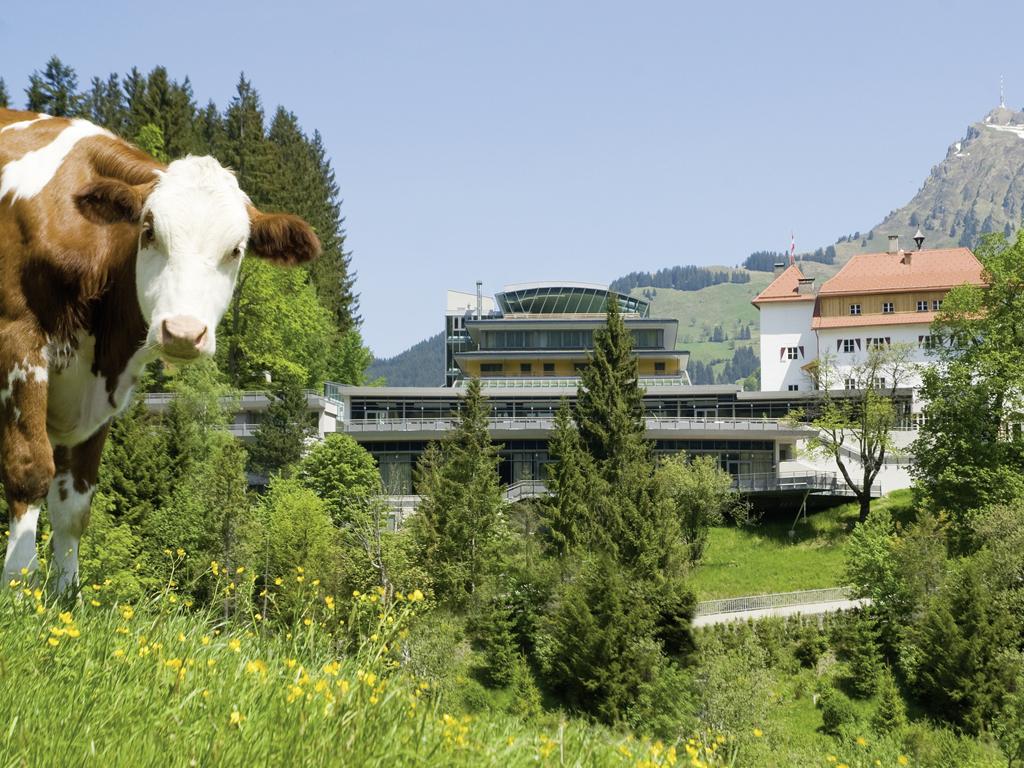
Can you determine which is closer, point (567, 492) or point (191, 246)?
point (191, 246)

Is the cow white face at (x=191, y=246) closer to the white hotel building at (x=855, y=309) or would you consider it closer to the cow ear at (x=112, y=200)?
the cow ear at (x=112, y=200)

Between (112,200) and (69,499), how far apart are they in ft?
4.86

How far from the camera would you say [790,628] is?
39.8 meters

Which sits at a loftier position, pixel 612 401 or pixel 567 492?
pixel 612 401

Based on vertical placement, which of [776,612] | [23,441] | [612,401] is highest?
[612,401]

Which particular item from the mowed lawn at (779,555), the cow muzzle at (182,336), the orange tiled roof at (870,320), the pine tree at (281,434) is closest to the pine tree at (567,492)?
the mowed lawn at (779,555)

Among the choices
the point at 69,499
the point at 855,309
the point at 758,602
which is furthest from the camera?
the point at 855,309

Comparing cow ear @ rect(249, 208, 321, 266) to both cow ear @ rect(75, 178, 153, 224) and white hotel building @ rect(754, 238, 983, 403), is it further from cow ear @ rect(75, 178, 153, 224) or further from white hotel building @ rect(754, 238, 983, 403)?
white hotel building @ rect(754, 238, 983, 403)

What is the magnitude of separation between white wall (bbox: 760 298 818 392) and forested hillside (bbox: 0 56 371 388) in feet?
92.8

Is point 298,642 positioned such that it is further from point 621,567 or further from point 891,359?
point 891,359

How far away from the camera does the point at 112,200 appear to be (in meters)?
4.91

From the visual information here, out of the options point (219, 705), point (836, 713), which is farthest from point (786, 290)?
point (219, 705)

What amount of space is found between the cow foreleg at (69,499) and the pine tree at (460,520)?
3451 centimetres

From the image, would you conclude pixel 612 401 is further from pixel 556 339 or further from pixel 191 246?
Result: pixel 191 246
